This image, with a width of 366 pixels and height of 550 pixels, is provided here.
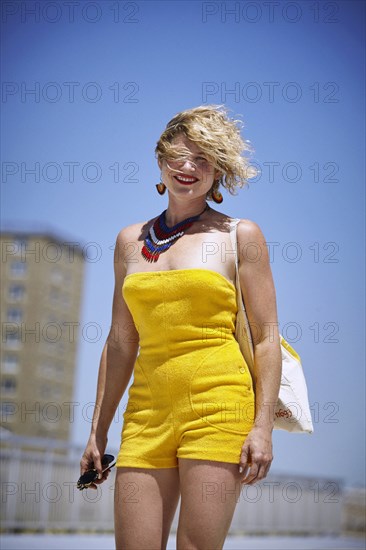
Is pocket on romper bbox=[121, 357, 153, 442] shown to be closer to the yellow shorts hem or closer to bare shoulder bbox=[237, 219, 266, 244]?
the yellow shorts hem

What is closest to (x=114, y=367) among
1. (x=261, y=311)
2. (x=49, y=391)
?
(x=261, y=311)

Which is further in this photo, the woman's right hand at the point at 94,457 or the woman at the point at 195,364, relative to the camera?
A: the woman's right hand at the point at 94,457

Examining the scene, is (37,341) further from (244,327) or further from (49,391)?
(244,327)

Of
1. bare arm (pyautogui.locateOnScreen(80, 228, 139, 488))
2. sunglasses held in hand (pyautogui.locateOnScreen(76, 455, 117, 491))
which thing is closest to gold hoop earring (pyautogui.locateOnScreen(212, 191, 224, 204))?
bare arm (pyautogui.locateOnScreen(80, 228, 139, 488))

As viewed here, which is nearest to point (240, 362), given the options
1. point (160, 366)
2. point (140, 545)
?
point (160, 366)

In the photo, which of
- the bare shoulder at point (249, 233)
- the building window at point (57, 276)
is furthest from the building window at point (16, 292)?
the bare shoulder at point (249, 233)

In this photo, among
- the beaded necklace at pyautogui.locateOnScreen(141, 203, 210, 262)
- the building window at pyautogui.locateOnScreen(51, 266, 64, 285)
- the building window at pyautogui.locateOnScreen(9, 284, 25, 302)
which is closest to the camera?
the beaded necklace at pyautogui.locateOnScreen(141, 203, 210, 262)

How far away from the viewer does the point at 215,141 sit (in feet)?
7.20

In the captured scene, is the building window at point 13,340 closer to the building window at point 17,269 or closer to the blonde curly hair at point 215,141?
the building window at point 17,269

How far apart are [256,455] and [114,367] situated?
0.54m

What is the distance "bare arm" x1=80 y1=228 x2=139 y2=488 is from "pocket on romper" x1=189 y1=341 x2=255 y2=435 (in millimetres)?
344

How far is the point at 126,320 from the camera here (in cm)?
236

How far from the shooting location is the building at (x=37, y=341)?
195ft

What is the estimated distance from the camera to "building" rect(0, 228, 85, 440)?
59.5 m
